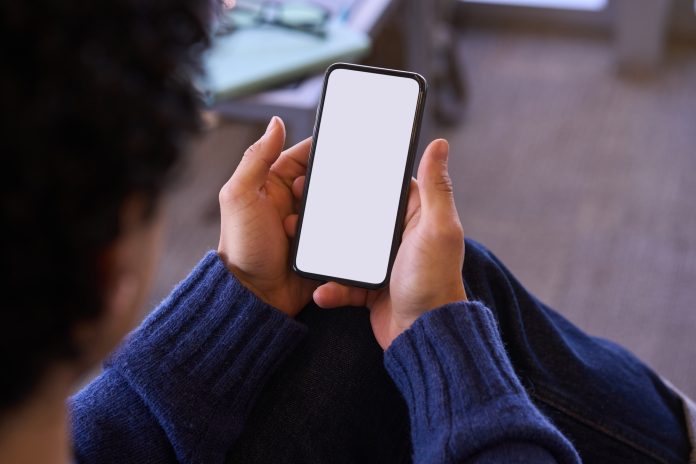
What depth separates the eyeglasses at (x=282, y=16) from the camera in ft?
4.15

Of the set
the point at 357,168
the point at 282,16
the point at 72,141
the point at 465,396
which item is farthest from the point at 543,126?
the point at 72,141

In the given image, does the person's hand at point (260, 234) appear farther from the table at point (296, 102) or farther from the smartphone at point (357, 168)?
the table at point (296, 102)

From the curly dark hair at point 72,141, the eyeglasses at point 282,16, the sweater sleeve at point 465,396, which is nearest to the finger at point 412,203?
the sweater sleeve at point 465,396

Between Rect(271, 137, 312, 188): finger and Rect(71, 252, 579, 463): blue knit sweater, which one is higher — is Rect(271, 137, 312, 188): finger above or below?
above

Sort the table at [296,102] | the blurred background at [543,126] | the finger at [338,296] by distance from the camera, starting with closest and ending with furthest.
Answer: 1. the finger at [338,296]
2. the table at [296,102]
3. the blurred background at [543,126]

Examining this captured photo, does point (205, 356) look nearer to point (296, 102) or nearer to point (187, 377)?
point (187, 377)

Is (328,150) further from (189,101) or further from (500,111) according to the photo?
(500,111)

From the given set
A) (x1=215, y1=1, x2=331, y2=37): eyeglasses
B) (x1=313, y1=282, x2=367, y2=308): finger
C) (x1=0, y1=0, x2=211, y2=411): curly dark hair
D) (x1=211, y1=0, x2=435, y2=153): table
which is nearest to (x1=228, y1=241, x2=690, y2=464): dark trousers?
(x1=313, y1=282, x2=367, y2=308): finger

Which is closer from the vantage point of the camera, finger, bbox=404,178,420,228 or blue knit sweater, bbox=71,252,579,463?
blue knit sweater, bbox=71,252,579,463

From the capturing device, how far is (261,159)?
0.68m

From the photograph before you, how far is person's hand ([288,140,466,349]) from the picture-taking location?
2.05 feet

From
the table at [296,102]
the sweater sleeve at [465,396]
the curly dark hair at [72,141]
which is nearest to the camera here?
the curly dark hair at [72,141]

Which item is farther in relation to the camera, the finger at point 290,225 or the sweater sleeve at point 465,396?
the finger at point 290,225

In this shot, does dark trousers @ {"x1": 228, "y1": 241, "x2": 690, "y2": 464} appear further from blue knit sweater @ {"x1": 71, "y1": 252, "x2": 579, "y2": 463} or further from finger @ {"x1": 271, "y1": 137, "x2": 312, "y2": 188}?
finger @ {"x1": 271, "y1": 137, "x2": 312, "y2": 188}
